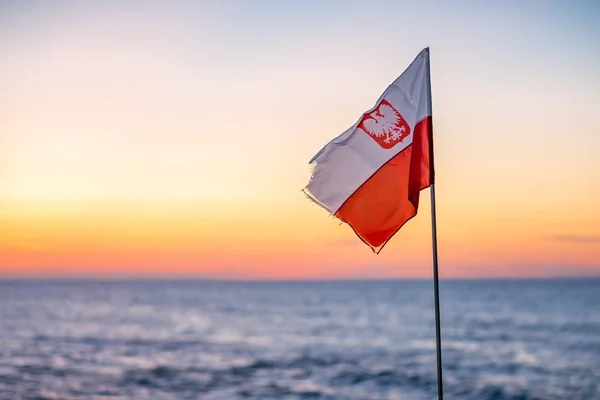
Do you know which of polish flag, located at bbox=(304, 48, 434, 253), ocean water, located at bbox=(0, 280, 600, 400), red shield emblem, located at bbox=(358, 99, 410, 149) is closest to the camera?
polish flag, located at bbox=(304, 48, 434, 253)

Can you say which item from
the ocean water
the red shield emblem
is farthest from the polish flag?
the ocean water

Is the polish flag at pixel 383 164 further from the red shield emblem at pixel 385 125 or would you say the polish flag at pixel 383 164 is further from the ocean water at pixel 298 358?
the ocean water at pixel 298 358

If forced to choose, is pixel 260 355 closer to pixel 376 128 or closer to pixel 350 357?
pixel 350 357

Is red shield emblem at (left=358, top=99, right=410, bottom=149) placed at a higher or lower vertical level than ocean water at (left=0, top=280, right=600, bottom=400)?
higher

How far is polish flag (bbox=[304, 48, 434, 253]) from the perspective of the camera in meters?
6.05

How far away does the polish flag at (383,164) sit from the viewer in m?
6.05

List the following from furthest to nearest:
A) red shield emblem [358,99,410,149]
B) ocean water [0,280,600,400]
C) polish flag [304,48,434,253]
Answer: ocean water [0,280,600,400], red shield emblem [358,99,410,149], polish flag [304,48,434,253]

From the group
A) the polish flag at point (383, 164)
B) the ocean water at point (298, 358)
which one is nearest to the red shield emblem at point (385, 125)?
the polish flag at point (383, 164)

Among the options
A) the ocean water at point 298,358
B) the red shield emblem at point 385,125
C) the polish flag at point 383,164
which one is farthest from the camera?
the ocean water at point 298,358

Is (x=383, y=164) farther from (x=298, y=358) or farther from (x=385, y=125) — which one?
(x=298, y=358)

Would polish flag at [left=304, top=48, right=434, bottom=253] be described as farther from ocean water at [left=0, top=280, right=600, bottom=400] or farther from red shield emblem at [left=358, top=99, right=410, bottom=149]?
ocean water at [left=0, top=280, right=600, bottom=400]

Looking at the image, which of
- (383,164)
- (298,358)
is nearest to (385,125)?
(383,164)

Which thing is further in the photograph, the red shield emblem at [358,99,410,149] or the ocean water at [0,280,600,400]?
the ocean water at [0,280,600,400]

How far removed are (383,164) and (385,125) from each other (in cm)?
34
